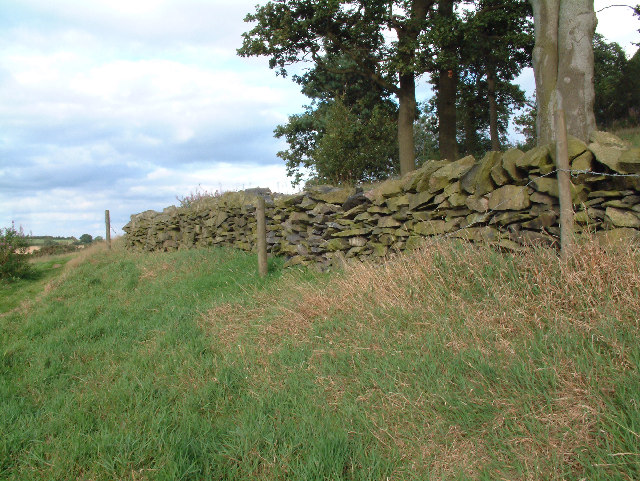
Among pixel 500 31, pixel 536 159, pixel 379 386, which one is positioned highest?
pixel 500 31

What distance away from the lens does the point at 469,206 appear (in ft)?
15.9

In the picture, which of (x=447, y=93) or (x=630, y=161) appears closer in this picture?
(x=630, y=161)

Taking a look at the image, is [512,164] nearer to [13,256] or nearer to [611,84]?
[13,256]

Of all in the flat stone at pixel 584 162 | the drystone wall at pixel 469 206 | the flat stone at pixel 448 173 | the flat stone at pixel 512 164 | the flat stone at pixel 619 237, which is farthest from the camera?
the flat stone at pixel 448 173

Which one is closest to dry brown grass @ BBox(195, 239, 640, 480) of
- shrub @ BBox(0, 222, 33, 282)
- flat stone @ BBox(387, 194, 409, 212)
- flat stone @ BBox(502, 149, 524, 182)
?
flat stone @ BBox(502, 149, 524, 182)

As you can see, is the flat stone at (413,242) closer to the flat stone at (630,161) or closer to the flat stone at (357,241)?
the flat stone at (357,241)

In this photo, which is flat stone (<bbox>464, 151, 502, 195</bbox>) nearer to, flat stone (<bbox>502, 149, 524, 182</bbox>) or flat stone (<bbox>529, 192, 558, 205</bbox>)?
flat stone (<bbox>502, 149, 524, 182</bbox>)

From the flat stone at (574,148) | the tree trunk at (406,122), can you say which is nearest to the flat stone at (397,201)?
the flat stone at (574,148)

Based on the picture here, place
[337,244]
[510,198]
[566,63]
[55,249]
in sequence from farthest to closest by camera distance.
→ 1. [55,249]
2. [337,244]
3. [566,63]
4. [510,198]

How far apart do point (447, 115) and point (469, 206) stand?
982 cm

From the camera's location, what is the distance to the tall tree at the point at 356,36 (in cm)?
1260

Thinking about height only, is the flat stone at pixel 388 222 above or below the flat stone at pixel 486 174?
below

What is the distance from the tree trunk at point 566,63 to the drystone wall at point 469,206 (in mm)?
2320

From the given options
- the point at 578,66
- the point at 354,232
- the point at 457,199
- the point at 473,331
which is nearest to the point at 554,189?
the point at 457,199
